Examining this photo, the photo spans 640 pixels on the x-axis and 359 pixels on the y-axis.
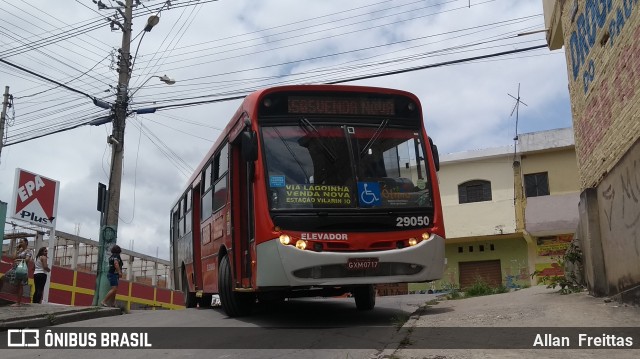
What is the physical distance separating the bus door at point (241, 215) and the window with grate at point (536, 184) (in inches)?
741

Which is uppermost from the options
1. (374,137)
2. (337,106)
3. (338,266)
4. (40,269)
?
(337,106)

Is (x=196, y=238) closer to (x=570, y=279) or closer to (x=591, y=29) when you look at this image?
(x=570, y=279)

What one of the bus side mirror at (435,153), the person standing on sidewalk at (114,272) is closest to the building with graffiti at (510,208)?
the person standing on sidewalk at (114,272)

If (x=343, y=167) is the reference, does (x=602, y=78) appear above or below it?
above

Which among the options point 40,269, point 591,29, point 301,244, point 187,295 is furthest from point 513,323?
point 40,269

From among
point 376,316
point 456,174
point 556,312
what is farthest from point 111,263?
point 456,174

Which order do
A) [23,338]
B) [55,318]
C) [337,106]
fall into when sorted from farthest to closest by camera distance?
1. [55,318]
2. [337,106]
3. [23,338]

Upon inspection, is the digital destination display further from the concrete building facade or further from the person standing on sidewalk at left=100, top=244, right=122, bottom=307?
the person standing on sidewalk at left=100, top=244, right=122, bottom=307

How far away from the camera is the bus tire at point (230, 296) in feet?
29.7

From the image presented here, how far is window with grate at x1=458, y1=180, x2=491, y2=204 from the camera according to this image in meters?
25.6

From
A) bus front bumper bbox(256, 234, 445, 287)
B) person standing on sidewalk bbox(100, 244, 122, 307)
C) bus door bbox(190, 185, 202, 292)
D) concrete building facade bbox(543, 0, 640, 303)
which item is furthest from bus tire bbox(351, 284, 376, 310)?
person standing on sidewalk bbox(100, 244, 122, 307)

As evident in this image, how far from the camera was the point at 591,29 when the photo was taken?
8.68 meters

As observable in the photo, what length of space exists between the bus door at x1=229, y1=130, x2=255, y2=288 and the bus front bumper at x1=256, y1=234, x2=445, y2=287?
70 cm

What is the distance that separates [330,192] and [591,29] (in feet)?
15.6
